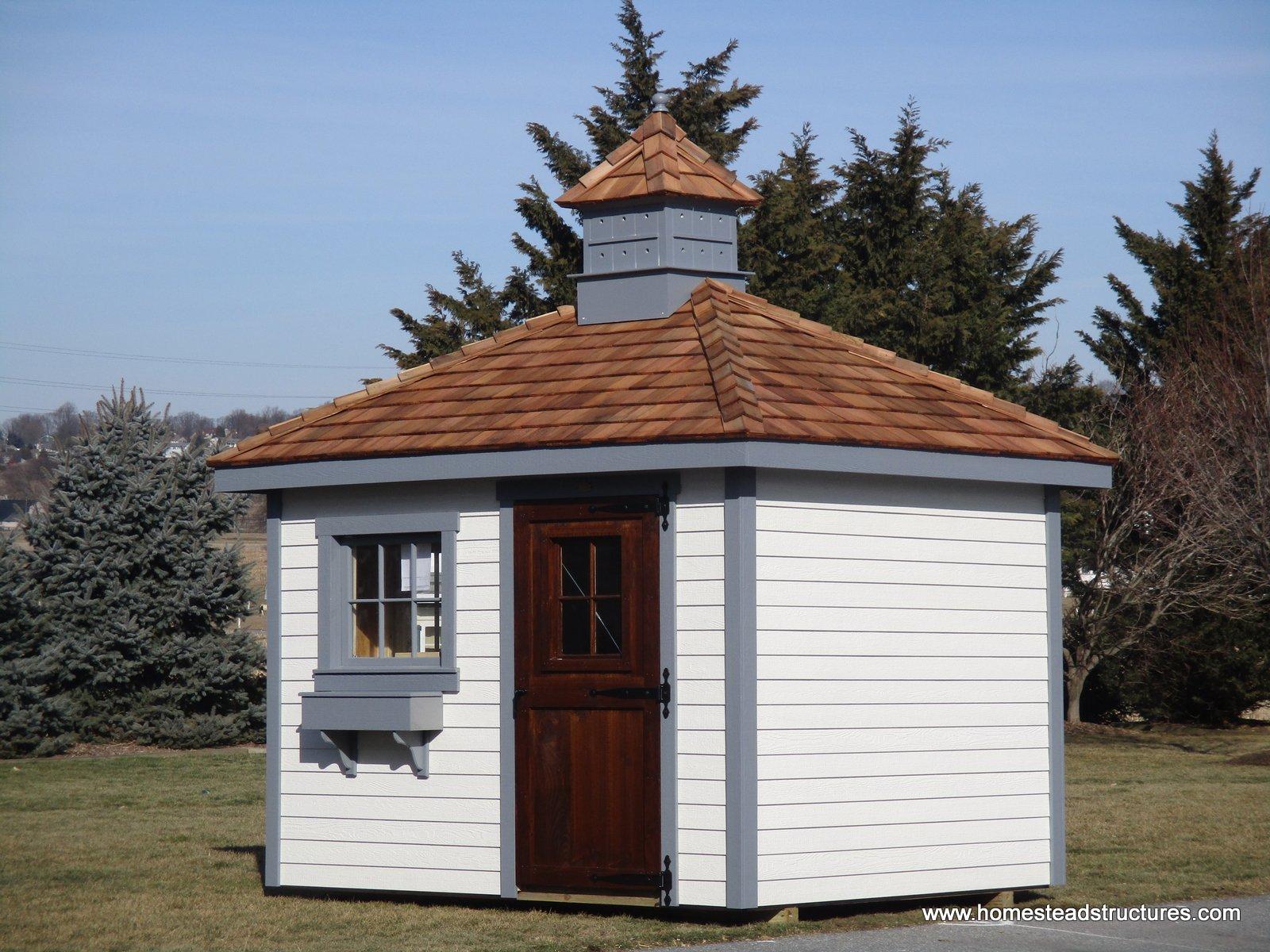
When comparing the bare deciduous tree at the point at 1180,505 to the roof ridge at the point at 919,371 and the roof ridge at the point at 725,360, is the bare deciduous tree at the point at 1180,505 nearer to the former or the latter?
the roof ridge at the point at 919,371

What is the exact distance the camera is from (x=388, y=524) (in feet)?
30.5

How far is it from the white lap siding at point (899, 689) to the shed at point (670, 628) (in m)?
0.02

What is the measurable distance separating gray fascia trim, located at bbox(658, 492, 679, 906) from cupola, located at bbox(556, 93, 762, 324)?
217 centimetres

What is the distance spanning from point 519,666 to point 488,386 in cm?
187

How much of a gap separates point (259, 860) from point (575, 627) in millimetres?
4196

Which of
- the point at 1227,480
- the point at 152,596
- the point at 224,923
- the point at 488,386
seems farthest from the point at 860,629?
the point at 152,596

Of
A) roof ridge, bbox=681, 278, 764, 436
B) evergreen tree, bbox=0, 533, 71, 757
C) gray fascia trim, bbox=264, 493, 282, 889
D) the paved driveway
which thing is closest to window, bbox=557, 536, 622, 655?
roof ridge, bbox=681, 278, 764, 436

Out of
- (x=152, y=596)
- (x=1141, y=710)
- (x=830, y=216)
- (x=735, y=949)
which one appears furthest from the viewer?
(x=830, y=216)

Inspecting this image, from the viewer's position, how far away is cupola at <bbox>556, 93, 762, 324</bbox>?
10.3m

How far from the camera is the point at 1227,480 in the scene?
19406 mm

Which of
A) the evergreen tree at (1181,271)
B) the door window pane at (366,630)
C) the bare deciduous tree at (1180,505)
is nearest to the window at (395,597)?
the door window pane at (366,630)

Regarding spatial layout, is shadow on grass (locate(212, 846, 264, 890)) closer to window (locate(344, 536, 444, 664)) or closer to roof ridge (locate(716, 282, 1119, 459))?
window (locate(344, 536, 444, 664))

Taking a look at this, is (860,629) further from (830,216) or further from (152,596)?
(830,216)

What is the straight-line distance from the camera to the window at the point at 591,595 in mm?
8695
